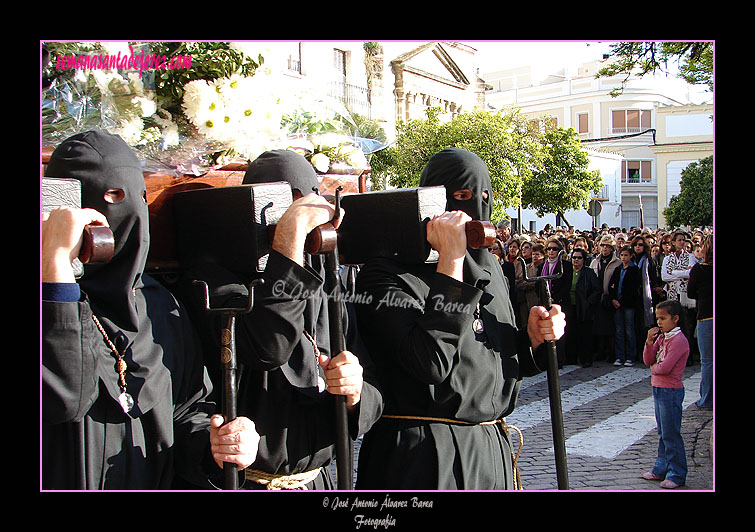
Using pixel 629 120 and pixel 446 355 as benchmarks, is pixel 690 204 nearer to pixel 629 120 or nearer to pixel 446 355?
pixel 629 120

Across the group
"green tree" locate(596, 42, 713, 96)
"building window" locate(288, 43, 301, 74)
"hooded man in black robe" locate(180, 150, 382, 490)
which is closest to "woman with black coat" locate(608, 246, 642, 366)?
"green tree" locate(596, 42, 713, 96)

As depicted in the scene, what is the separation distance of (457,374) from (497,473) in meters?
0.50

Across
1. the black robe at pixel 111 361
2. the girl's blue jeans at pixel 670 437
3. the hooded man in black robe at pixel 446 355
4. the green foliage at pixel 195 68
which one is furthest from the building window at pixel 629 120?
the black robe at pixel 111 361

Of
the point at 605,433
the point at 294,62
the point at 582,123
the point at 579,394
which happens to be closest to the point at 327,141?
the point at 294,62

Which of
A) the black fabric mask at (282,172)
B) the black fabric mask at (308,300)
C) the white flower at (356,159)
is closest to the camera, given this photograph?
the black fabric mask at (308,300)

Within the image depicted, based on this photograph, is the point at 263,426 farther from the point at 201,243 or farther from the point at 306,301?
the point at 201,243

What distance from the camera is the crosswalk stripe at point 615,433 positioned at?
7.16 meters

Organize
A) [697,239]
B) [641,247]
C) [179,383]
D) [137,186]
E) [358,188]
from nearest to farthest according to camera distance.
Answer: [137,186] → [179,383] → [358,188] → [641,247] → [697,239]

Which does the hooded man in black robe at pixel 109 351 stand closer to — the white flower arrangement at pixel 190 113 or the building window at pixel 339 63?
the white flower arrangement at pixel 190 113

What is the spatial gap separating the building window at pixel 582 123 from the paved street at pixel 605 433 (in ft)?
66.5

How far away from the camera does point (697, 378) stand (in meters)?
10.6

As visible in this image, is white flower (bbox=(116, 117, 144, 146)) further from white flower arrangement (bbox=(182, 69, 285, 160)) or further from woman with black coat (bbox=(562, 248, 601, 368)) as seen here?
woman with black coat (bbox=(562, 248, 601, 368))
